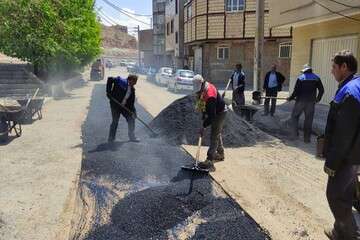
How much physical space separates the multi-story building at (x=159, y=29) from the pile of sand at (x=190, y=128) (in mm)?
53167

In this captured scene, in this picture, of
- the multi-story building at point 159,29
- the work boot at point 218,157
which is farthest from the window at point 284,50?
the multi-story building at point 159,29

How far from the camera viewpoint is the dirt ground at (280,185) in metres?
4.67

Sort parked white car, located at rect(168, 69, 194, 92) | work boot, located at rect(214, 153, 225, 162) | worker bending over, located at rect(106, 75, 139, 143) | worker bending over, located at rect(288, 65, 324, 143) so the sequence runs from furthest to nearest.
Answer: parked white car, located at rect(168, 69, 194, 92) < worker bending over, located at rect(288, 65, 324, 143) < worker bending over, located at rect(106, 75, 139, 143) < work boot, located at rect(214, 153, 225, 162)

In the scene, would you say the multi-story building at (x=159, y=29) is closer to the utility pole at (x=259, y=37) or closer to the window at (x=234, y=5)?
the window at (x=234, y=5)

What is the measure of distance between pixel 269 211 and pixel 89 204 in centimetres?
244

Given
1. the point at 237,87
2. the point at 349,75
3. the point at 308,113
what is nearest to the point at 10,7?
the point at 237,87

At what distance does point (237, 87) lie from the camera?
41.1 ft

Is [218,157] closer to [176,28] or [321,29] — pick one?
[321,29]

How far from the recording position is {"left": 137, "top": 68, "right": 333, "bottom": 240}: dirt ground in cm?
467

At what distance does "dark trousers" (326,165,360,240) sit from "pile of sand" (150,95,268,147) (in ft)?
16.4

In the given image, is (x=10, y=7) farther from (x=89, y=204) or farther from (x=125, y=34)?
(x=125, y=34)

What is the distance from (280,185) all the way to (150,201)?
2.15 metres

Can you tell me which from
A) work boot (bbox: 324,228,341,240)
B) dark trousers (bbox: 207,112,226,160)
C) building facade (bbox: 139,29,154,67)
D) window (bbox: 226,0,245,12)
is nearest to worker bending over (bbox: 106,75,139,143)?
dark trousers (bbox: 207,112,226,160)

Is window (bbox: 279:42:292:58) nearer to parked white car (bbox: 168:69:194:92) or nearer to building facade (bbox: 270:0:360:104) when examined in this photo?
parked white car (bbox: 168:69:194:92)
